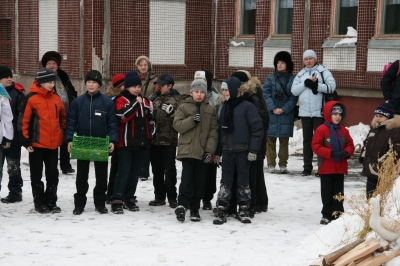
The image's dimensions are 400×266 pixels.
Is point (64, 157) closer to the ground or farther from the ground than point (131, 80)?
closer to the ground

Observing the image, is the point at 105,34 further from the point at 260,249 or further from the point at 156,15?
the point at 260,249

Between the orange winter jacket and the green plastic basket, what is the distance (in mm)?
305

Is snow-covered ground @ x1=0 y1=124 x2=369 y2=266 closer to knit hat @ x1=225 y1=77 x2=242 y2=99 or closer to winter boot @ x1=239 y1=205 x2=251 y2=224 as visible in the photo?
winter boot @ x1=239 y1=205 x2=251 y2=224

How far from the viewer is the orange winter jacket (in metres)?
8.52

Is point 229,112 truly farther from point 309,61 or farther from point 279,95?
point 309,61

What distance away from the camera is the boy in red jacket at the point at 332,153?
8227 millimetres

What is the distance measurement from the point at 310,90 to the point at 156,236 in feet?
15.9

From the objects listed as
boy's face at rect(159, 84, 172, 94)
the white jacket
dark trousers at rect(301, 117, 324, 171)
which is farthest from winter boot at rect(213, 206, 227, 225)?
the white jacket

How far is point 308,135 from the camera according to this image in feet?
38.8

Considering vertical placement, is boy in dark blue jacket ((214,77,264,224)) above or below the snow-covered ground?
above

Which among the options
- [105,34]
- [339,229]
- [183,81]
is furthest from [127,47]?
[339,229]

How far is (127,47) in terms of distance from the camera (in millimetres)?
18328

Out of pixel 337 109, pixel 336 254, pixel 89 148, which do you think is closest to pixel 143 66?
pixel 89 148

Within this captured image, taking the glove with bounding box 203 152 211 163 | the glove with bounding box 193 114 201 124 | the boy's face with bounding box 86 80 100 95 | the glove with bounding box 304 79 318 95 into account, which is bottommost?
the glove with bounding box 203 152 211 163
